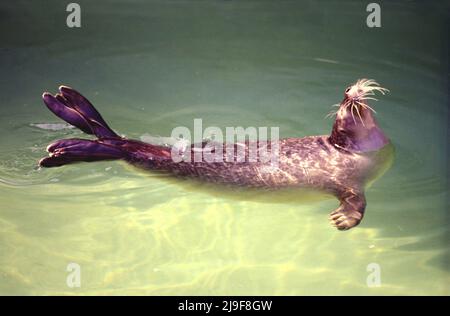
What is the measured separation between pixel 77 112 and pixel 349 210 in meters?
1.97

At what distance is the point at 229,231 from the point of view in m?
4.22

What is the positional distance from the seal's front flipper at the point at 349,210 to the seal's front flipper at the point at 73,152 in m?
1.56

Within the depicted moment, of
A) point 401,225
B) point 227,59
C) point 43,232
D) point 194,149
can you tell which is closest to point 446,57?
point 227,59

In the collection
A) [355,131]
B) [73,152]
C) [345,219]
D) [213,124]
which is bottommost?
[345,219]

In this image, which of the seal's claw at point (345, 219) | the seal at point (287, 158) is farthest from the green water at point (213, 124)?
the seal's claw at point (345, 219)

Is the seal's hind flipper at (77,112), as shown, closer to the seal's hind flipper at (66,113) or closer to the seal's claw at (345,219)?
the seal's hind flipper at (66,113)

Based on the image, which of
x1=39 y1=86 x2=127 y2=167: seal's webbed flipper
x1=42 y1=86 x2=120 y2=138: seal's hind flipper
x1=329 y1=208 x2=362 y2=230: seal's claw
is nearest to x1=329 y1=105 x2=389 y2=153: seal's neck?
x1=329 y1=208 x2=362 y2=230: seal's claw

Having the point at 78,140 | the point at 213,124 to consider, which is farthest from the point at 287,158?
the point at 78,140

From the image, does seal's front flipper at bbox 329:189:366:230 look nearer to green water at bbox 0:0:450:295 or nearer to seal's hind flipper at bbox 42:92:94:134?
green water at bbox 0:0:450:295

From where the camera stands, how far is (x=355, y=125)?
426cm

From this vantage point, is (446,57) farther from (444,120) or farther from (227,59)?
(227,59)

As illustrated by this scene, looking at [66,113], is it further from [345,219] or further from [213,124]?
[345,219]

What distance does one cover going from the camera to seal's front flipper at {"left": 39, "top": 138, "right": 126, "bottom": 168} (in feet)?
13.0

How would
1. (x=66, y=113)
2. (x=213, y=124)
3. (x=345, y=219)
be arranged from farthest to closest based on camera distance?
(x=213, y=124), (x=66, y=113), (x=345, y=219)
